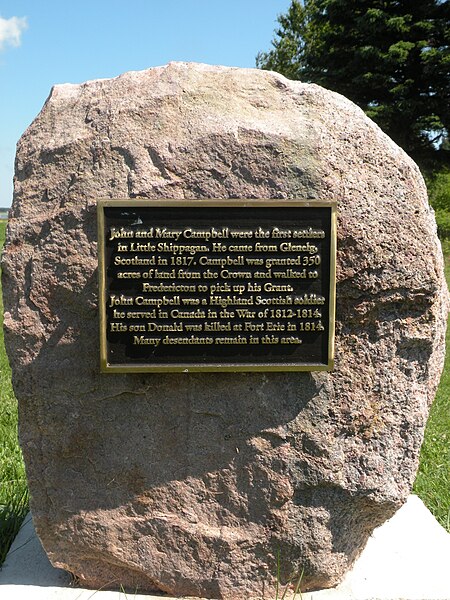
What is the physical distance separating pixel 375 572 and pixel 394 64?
54.2ft

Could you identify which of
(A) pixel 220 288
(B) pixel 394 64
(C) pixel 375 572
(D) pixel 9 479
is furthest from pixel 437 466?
(B) pixel 394 64

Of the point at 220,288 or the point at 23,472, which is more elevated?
the point at 220,288

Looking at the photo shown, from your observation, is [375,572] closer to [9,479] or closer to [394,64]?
[9,479]

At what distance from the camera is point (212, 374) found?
2799 mm

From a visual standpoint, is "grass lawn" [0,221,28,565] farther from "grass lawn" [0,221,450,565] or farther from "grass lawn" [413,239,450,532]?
"grass lawn" [413,239,450,532]

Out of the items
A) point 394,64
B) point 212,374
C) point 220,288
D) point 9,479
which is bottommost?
point 9,479

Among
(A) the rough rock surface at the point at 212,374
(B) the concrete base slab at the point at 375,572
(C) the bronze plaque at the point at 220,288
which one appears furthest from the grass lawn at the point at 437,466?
(C) the bronze plaque at the point at 220,288

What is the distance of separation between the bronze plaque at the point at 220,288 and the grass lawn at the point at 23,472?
1.54 metres

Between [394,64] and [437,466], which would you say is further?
[394,64]

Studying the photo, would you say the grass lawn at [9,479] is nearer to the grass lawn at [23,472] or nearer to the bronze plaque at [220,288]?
the grass lawn at [23,472]

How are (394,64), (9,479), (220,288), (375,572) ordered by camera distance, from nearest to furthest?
(220,288), (375,572), (9,479), (394,64)

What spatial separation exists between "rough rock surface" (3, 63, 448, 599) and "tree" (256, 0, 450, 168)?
15537mm

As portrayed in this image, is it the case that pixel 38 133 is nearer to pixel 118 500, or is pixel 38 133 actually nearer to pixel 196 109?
pixel 196 109

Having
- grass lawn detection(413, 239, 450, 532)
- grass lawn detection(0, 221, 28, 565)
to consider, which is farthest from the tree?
grass lawn detection(0, 221, 28, 565)
